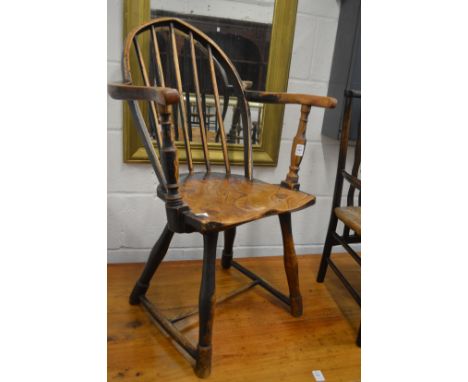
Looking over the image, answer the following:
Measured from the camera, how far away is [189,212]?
34.2 inches

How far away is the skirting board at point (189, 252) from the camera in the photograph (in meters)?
1.50

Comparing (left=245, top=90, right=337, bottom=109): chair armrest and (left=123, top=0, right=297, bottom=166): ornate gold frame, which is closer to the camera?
(left=245, top=90, right=337, bottom=109): chair armrest

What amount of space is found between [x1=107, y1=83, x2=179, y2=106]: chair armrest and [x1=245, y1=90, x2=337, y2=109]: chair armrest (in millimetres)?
467

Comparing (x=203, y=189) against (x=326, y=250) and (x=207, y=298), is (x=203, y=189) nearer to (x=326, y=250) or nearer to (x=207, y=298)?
(x=207, y=298)

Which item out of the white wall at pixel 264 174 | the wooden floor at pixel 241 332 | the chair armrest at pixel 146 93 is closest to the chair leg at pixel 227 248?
the wooden floor at pixel 241 332

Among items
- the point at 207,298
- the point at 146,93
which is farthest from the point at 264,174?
the point at 146,93

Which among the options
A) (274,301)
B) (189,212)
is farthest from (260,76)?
(274,301)

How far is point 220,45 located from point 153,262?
834 mm

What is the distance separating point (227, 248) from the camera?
147 cm

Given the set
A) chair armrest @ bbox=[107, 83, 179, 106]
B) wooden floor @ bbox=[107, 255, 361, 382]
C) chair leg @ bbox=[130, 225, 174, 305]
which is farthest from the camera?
chair leg @ bbox=[130, 225, 174, 305]

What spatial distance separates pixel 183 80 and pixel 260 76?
30 cm

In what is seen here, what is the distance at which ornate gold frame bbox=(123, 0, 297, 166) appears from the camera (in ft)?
4.00

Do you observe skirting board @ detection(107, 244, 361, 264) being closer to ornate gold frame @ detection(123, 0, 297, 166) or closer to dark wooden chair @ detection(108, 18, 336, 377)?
dark wooden chair @ detection(108, 18, 336, 377)

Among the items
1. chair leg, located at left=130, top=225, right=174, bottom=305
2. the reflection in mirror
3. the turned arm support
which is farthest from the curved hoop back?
chair leg, located at left=130, top=225, right=174, bottom=305
